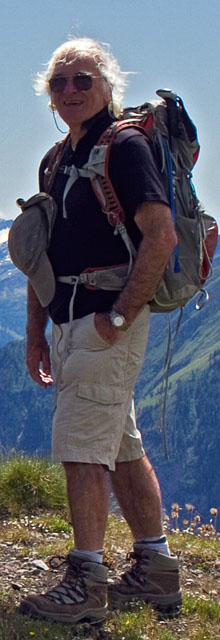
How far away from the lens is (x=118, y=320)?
4.85 m

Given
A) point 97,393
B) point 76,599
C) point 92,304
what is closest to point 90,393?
point 97,393

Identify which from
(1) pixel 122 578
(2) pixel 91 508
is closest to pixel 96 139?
(2) pixel 91 508

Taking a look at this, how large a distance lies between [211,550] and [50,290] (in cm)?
292

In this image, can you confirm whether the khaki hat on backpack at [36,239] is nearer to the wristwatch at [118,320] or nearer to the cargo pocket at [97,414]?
the wristwatch at [118,320]

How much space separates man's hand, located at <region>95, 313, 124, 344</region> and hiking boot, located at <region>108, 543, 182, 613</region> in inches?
55.7

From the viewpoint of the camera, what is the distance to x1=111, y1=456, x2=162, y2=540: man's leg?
17.9ft

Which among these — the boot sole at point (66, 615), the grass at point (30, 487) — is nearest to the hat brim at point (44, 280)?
the boot sole at point (66, 615)

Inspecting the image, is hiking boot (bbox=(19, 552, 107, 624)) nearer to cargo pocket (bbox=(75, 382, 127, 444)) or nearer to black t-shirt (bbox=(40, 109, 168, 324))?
cargo pocket (bbox=(75, 382, 127, 444))

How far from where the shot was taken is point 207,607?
5535mm

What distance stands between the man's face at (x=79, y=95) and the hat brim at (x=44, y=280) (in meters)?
0.79

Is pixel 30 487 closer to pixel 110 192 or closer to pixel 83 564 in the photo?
pixel 83 564

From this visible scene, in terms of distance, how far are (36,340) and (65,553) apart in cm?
189

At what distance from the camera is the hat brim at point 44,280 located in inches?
205

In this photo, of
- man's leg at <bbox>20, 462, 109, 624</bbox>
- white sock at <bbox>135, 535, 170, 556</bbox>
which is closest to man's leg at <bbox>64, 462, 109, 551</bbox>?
man's leg at <bbox>20, 462, 109, 624</bbox>
